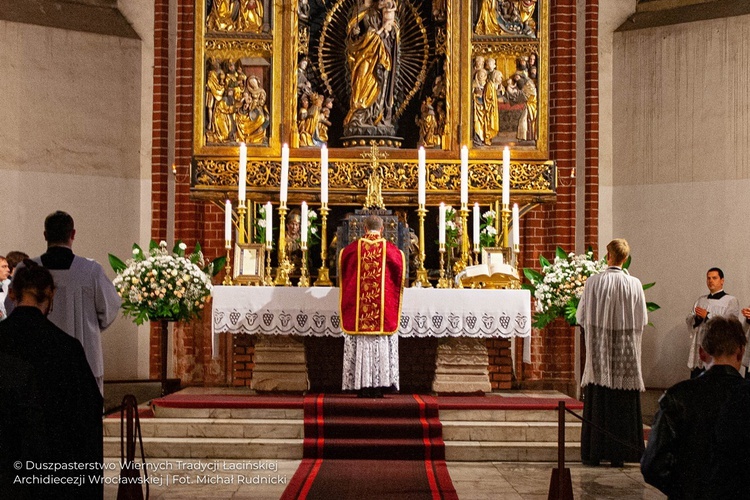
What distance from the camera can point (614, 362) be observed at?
8711mm

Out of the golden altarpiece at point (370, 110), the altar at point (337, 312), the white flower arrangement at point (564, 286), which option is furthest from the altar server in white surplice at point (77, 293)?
the white flower arrangement at point (564, 286)

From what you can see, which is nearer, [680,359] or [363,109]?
[363,109]

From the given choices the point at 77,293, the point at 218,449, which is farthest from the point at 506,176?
the point at 77,293

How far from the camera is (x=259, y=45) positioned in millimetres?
11930

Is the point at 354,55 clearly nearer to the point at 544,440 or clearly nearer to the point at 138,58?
the point at 138,58

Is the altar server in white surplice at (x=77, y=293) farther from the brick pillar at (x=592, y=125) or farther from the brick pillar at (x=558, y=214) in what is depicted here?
the brick pillar at (x=592, y=125)

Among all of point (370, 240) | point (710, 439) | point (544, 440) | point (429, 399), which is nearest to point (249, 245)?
point (370, 240)

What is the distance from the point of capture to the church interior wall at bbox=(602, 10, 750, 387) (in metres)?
13.0

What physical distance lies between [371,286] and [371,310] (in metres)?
0.24

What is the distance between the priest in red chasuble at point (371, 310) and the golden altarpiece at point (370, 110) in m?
1.53

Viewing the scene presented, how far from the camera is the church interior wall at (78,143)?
13.0m

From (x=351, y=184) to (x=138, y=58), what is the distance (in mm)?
3726

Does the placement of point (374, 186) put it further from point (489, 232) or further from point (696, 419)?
point (696, 419)

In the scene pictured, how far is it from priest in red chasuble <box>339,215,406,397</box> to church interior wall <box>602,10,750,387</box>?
4.66 meters
